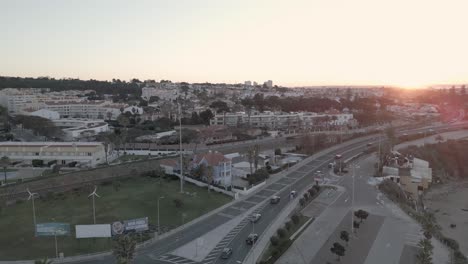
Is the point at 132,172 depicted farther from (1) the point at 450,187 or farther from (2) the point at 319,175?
(1) the point at 450,187

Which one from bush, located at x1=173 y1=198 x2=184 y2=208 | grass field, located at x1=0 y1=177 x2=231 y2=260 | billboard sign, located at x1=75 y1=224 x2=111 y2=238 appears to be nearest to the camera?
grass field, located at x1=0 y1=177 x2=231 y2=260

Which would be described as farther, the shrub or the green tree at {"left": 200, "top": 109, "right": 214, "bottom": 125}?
the green tree at {"left": 200, "top": 109, "right": 214, "bottom": 125}

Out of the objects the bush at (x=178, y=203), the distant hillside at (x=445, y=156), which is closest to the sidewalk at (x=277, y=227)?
the bush at (x=178, y=203)

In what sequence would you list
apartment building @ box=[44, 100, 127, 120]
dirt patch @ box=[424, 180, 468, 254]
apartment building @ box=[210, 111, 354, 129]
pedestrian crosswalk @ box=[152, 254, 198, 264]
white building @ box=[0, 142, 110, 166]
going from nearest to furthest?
pedestrian crosswalk @ box=[152, 254, 198, 264] < dirt patch @ box=[424, 180, 468, 254] < white building @ box=[0, 142, 110, 166] < apartment building @ box=[210, 111, 354, 129] < apartment building @ box=[44, 100, 127, 120]

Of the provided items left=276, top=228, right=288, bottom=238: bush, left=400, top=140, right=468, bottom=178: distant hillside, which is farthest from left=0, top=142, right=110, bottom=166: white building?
left=400, top=140, right=468, bottom=178: distant hillside

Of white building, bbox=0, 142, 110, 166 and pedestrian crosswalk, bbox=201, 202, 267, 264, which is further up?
white building, bbox=0, 142, 110, 166

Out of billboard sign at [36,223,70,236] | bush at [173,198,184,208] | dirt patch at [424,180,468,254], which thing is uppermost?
billboard sign at [36,223,70,236]

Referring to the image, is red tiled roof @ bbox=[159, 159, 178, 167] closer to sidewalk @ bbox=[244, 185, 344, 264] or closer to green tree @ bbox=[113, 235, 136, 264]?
sidewalk @ bbox=[244, 185, 344, 264]

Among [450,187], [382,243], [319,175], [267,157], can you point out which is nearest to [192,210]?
[382,243]

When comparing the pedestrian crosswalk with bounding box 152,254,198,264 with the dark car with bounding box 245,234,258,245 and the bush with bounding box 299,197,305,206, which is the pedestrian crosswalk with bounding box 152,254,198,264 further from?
the bush with bounding box 299,197,305,206
